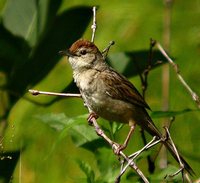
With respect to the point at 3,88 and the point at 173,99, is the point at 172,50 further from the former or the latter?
the point at 3,88

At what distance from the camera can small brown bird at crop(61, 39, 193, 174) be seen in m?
5.14

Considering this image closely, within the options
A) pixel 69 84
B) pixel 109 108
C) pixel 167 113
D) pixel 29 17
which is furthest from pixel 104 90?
pixel 29 17

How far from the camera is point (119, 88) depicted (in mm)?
5332

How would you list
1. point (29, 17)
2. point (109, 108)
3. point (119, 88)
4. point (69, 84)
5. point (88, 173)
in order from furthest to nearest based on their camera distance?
point (29, 17) → point (69, 84) → point (119, 88) → point (109, 108) → point (88, 173)

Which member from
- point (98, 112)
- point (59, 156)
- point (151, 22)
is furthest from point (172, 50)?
point (98, 112)

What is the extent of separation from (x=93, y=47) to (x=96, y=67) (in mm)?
161

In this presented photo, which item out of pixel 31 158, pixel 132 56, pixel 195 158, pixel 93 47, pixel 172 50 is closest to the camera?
pixel 195 158

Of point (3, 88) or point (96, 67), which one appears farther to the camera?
point (3, 88)

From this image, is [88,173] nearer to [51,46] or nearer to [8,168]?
[8,168]

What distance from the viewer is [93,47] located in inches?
207

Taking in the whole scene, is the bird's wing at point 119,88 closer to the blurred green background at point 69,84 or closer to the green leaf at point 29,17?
the blurred green background at point 69,84

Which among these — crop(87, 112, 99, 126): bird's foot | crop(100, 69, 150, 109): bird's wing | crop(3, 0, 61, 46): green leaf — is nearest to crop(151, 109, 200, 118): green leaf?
crop(87, 112, 99, 126): bird's foot

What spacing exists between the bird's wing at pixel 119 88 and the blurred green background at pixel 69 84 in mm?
201

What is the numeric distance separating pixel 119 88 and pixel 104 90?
0.14 m
